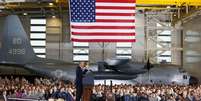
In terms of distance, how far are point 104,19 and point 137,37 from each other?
1956 centimetres

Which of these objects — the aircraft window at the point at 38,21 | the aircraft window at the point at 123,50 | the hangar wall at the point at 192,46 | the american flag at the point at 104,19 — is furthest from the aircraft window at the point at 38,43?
the american flag at the point at 104,19

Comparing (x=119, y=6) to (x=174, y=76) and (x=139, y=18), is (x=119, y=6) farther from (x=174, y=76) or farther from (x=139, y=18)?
(x=139, y=18)

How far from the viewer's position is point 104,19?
15.3 m

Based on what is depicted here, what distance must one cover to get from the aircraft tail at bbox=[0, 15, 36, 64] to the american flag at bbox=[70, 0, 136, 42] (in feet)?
52.6

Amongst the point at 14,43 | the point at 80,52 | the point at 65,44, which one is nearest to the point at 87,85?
the point at 14,43

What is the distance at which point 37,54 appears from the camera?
34656 millimetres

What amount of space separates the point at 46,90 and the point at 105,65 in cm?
1134

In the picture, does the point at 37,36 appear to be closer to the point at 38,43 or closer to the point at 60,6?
the point at 38,43

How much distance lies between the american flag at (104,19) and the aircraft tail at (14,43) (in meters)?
16.0

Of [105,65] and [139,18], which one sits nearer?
[105,65]

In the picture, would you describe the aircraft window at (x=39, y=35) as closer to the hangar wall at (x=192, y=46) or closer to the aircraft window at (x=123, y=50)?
the aircraft window at (x=123, y=50)

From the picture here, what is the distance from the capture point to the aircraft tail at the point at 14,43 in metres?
30.9

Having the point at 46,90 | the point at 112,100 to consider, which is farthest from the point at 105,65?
the point at 112,100

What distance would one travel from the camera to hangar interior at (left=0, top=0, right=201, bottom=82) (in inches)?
1340
